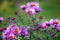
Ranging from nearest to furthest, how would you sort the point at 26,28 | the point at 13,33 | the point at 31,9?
the point at 13,33 < the point at 26,28 < the point at 31,9

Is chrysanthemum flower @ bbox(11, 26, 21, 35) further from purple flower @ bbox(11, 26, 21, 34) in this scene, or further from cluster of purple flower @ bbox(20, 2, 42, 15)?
cluster of purple flower @ bbox(20, 2, 42, 15)

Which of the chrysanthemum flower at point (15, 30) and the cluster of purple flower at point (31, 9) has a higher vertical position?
the cluster of purple flower at point (31, 9)

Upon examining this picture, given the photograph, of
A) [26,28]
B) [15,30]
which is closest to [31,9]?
Result: [26,28]

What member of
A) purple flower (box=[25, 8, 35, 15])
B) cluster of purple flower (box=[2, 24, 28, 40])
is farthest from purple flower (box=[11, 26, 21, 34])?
purple flower (box=[25, 8, 35, 15])

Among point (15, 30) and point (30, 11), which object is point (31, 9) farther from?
point (15, 30)

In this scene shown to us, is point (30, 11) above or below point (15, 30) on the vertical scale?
above

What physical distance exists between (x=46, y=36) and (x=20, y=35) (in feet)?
1.30

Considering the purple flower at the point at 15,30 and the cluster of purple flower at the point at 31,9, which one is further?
the cluster of purple flower at the point at 31,9

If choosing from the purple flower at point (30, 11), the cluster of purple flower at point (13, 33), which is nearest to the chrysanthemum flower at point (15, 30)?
the cluster of purple flower at point (13, 33)

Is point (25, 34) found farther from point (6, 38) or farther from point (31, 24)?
point (31, 24)

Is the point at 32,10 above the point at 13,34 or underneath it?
above

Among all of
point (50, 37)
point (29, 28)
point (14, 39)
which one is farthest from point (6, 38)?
point (50, 37)

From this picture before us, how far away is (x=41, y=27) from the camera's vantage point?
2756mm

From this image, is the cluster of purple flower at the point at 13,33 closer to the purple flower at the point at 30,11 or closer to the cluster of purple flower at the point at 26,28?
the cluster of purple flower at the point at 26,28
